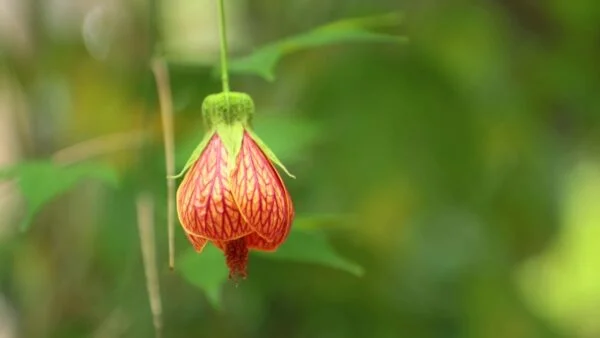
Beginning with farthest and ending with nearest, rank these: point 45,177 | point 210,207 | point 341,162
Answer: point 341,162 → point 45,177 → point 210,207

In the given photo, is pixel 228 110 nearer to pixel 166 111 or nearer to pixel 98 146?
pixel 166 111

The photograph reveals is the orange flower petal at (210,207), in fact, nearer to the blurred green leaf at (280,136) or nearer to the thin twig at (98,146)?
the blurred green leaf at (280,136)

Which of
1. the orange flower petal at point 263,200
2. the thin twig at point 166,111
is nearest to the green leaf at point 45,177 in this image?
the thin twig at point 166,111

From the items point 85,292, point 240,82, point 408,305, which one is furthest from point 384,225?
point 85,292

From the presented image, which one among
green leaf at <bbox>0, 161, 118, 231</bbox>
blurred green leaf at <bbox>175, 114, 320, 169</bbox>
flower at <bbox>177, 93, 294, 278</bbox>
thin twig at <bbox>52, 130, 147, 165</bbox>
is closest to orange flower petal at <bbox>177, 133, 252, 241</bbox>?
flower at <bbox>177, 93, 294, 278</bbox>

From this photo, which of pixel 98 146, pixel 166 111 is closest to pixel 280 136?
pixel 166 111

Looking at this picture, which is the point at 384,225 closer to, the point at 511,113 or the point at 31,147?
the point at 511,113
